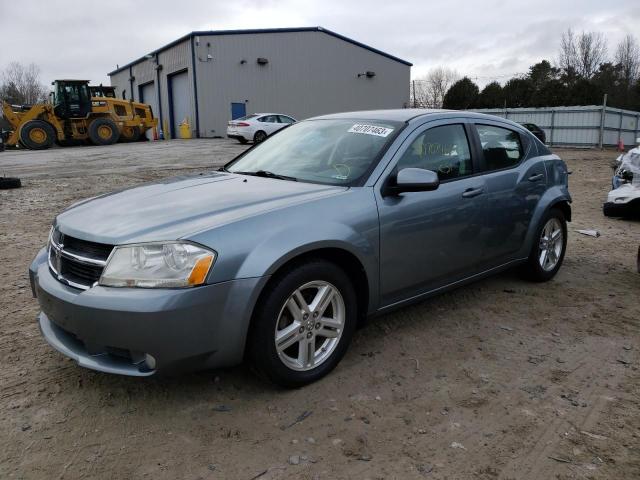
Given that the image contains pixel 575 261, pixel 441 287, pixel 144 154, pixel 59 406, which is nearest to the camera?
pixel 59 406

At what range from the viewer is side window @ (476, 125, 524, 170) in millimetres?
4223

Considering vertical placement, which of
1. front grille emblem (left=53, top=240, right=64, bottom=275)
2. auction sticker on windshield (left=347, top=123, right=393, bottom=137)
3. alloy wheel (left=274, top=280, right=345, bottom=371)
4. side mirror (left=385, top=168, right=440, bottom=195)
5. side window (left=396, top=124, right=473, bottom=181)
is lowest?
alloy wheel (left=274, top=280, right=345, bottom=371)

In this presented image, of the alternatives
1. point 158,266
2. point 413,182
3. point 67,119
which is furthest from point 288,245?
point 67,119

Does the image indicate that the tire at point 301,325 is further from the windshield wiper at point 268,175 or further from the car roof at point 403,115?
the car roof at point 403,115

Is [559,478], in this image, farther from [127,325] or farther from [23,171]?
[23,171]

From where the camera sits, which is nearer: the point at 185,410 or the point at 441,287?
the point at 185,410

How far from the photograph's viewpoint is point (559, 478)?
2.28 m

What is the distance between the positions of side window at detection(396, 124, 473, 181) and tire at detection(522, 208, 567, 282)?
116cm

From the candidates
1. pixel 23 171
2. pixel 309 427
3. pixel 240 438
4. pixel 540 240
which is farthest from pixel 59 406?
pixel 23 171

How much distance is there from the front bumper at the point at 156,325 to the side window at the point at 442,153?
1534 mm

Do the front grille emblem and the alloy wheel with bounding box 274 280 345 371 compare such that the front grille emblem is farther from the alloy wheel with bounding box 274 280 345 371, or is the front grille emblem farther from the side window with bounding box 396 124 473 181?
the side window with bounding box 396 124 473 181

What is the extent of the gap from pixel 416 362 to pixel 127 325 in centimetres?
179

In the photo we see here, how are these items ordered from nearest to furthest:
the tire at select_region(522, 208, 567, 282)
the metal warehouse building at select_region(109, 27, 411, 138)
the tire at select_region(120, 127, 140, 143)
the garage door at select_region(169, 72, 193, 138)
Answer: the tire at select_region(522, 208, 567, 282) → the tire at select_region(120, 127, 140, 143) → the metal warehouse building at select_region(109, 27, 411, 138) → the garage door at select_region(169, 72, 193, 138)

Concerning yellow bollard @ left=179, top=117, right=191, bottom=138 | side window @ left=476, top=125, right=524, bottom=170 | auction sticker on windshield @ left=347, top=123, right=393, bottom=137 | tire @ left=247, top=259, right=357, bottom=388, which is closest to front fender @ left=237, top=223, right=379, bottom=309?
tire @ left=247, top=259, right=357, bottom=388
